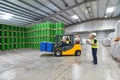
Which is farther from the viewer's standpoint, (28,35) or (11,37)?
(28,35)

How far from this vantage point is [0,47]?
1181 cm

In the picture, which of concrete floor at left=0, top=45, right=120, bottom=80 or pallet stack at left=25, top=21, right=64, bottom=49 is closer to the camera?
concrete floor at left=0, top=45, right=120, bottom=80

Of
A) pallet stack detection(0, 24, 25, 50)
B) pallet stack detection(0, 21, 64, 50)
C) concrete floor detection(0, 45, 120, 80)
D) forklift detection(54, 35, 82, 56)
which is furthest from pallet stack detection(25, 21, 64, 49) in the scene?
concrete floor detection(0, 45, 120, 80)

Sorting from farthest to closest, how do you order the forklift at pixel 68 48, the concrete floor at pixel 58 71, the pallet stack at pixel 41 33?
the pallet stack at pixel 41 33 → the forklift at pixel 68 48 → the concrete floor at pixel 58 71

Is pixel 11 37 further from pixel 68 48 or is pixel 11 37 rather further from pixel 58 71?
pixel 58 71

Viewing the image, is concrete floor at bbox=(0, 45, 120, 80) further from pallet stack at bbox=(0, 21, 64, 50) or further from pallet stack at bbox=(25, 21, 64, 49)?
pallet stack at bbox=(0, 21, 64, 50)

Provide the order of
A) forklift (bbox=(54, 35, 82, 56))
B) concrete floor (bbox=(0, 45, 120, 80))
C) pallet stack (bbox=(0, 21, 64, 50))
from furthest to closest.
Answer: pallet stack (bbox=(0, 21, 64, 50)) < forklift (bbox=(54, 35, 82, 56)) < concrete floor (bbox=(0, 45, 120, 80))

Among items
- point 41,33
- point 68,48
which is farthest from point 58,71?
point 41,33

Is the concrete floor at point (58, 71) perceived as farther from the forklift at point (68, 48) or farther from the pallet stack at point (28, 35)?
the pallet stack at point (28, 35)

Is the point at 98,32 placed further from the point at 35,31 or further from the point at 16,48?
the point at 16,48

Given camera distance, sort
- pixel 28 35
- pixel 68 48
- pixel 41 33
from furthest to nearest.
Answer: pixel 28 35 < pixel 41 33 < pixel 68 48

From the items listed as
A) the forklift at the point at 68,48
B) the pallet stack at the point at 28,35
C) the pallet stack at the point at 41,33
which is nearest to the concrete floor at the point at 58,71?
the forklift at the point at 68,48

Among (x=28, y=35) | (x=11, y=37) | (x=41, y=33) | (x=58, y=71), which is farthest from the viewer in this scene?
(x=28, y=35)

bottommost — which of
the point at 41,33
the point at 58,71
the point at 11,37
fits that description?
the point at 58,71
